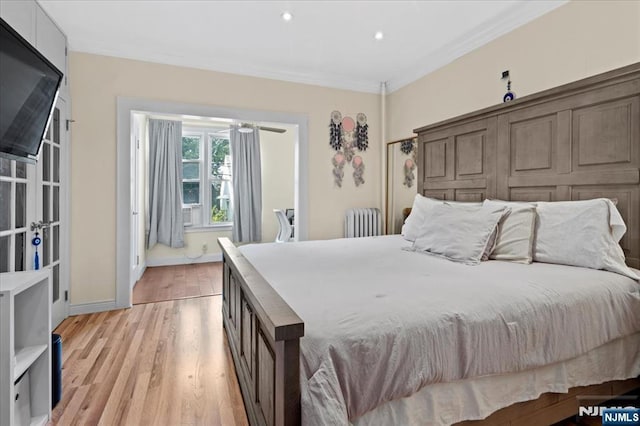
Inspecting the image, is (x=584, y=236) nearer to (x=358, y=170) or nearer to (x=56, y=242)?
(x=358, y=170)

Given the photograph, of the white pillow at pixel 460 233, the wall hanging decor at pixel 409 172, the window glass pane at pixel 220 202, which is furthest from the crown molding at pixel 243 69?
the window glass pane at pixel 220 202

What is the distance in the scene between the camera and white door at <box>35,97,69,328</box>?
277 cm

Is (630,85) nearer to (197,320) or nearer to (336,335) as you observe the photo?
(336,335)

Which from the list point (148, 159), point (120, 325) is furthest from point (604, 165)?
point (148, 159)

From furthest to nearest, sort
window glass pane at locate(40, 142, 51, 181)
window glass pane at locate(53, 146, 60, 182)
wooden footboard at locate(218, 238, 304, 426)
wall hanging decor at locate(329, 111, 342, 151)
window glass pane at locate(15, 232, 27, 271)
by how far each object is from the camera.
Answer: wall hanging decor at locate(329, 111, 342, 151), window glass pane at locate(53, 146, 60, 182), window glass pane at locate(40, 142, 51, 181), window glass pane at locate(15, 232, 27, 271), wooden footboard at locate(218, 238, 304, 426)

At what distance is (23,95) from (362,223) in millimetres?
3530

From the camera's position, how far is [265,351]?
1273 mm

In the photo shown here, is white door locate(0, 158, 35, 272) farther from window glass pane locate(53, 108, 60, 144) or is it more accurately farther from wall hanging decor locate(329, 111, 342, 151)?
wall hanging decor locate(329, 111, 342, 151)

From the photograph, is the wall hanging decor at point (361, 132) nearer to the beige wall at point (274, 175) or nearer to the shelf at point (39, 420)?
the beige wall at point (274, 175)

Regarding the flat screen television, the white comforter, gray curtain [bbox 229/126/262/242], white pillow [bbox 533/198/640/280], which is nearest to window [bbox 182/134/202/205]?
gray curtain [bbox 229/126/262/242]

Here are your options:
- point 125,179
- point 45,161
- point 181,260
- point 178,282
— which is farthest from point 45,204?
point 181,260

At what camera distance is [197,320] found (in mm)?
3043

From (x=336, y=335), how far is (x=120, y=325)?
8.78 feet

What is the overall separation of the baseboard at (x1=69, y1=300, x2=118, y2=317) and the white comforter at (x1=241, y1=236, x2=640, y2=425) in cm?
237
